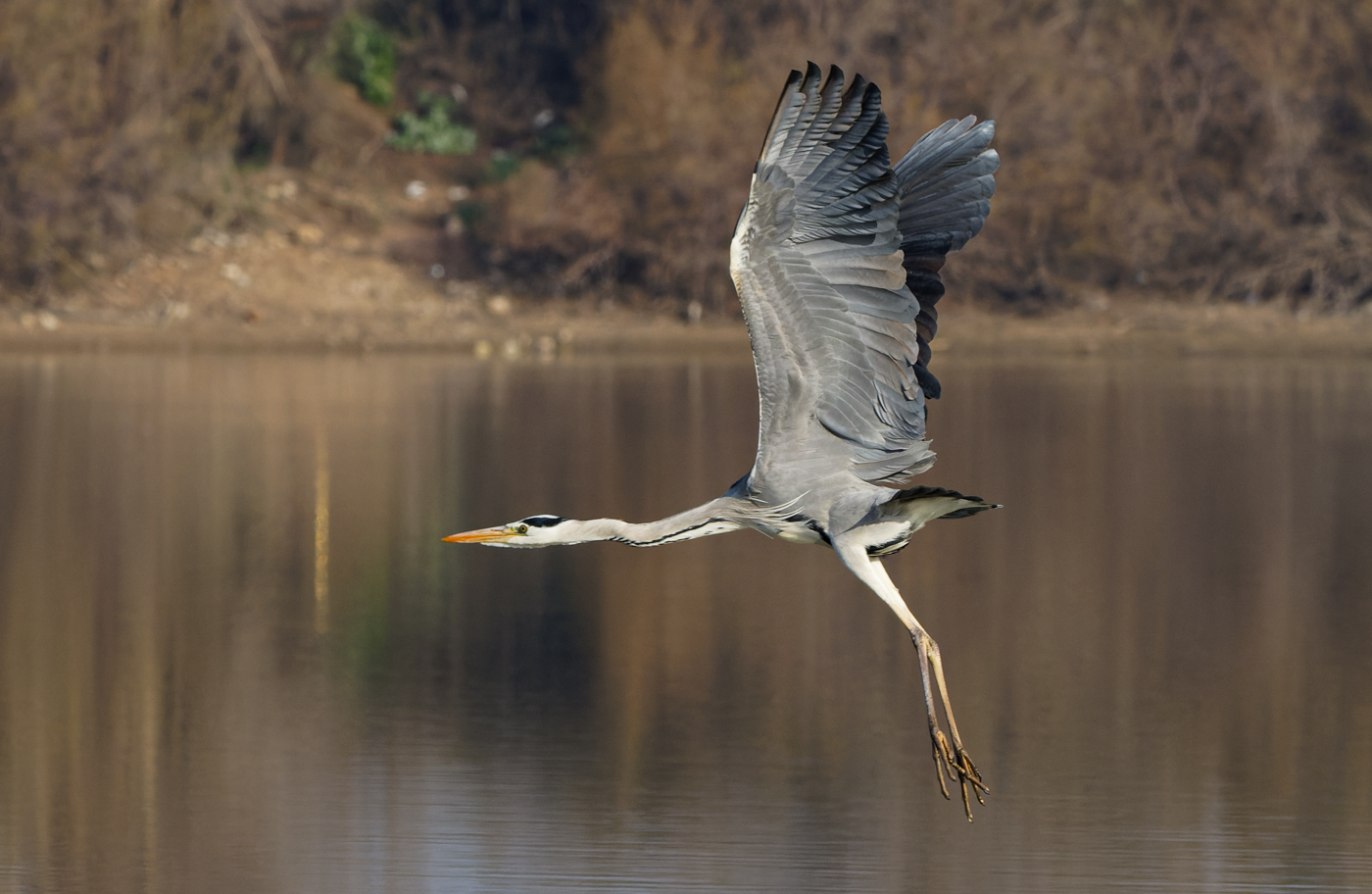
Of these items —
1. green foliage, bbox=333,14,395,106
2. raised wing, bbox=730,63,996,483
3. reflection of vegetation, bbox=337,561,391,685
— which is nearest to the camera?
raised wing, bbox=730,63,996,483

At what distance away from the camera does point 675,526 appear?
6.55m

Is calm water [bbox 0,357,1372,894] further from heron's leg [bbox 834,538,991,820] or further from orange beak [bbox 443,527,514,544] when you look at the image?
orange beak [bbox 443,527,514,544]

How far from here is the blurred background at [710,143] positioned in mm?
26469

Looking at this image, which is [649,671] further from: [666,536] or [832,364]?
[832,364]

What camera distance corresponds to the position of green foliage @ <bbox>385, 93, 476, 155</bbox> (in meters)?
31.3

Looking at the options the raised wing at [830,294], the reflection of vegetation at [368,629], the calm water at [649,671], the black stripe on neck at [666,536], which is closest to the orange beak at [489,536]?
the black stripe on neck at [666,536]

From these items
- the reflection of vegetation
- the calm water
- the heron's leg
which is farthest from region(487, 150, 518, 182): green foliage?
the heron's leg

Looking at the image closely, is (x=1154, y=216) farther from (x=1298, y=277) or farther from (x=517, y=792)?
(x=517, y=792)

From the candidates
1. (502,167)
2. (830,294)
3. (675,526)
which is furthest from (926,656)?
(502,167)

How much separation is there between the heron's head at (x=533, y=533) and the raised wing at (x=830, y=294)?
68 cm

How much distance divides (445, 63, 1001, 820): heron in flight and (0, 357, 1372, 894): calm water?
1157 mm

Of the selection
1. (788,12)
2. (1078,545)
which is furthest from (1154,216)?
(1078,545)

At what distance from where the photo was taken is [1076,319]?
87.2 feet

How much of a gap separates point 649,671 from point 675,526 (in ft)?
10.7
